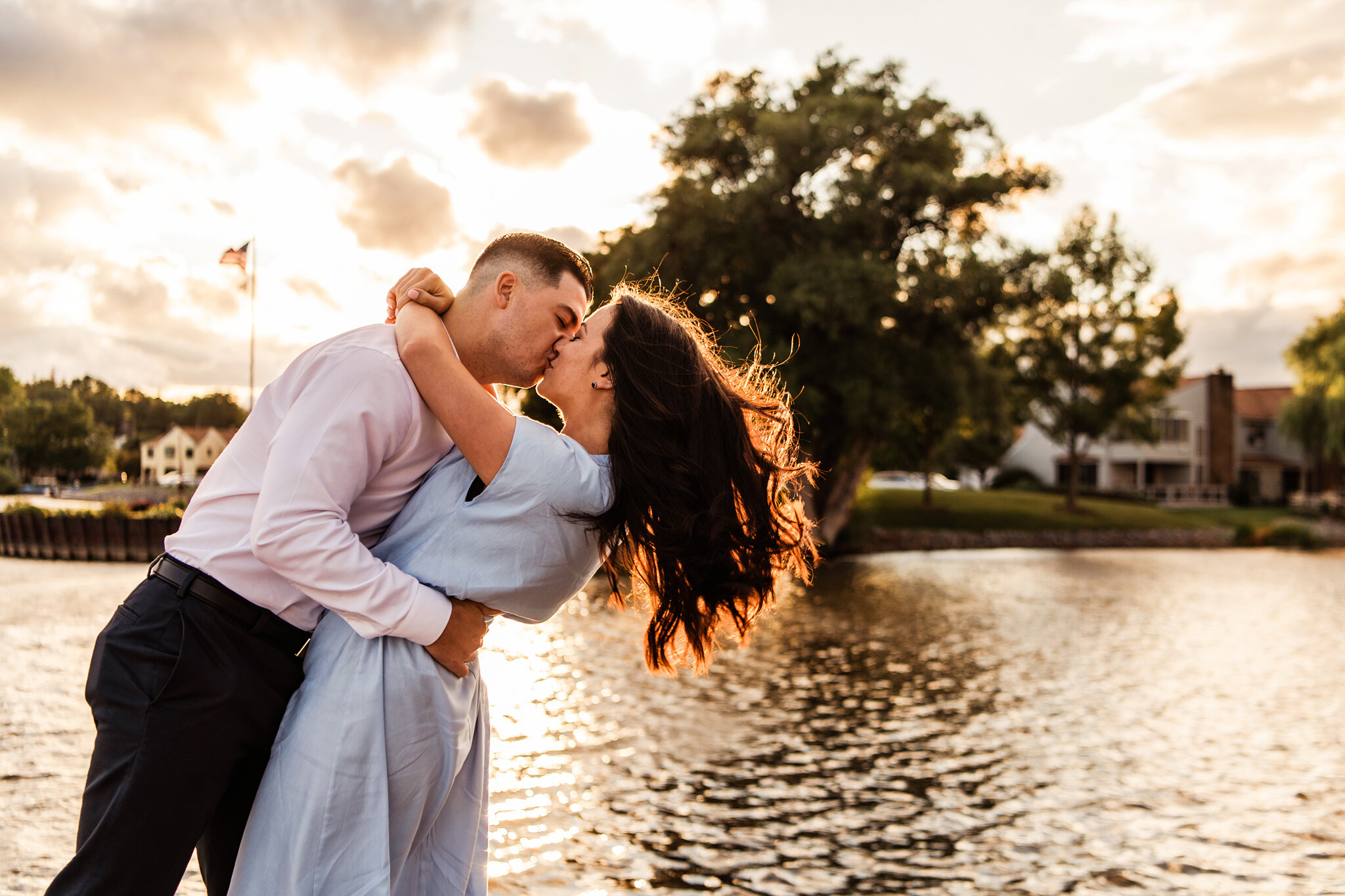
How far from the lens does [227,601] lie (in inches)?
92.0

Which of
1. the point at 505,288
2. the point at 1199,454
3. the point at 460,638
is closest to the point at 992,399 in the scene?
the point at 505,288

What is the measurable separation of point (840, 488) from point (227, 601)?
29.1 meters

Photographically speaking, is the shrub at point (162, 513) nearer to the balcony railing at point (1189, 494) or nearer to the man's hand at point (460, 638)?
the man's hand at point (460, 638)

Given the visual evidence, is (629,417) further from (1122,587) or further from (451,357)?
(1122,587)

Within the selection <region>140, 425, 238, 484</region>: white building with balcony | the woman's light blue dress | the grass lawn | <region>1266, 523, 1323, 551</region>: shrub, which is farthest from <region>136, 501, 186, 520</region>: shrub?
<region>140, 425, 238, 484</region>: white building with balcony

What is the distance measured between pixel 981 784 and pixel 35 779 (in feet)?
22.8

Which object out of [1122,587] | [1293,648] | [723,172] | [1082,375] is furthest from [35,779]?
[1082,375]

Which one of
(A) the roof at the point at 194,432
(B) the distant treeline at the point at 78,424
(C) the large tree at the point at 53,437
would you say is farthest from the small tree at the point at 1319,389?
(A) the roof at the point at 194,432

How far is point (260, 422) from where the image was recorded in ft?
7.74

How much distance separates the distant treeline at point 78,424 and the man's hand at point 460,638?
79.5m

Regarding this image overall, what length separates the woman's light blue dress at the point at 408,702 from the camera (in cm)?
221

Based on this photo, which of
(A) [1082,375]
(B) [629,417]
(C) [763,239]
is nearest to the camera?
(B) [629,417]

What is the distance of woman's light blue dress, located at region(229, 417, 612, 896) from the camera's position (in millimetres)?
2209

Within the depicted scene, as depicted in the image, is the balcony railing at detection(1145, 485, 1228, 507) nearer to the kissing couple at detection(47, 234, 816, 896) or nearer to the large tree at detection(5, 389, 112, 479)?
the kissing couple at detection(47, 234, 816, 896)
